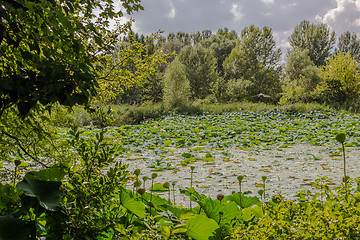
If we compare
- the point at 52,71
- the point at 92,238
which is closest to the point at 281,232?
the point at 92,238

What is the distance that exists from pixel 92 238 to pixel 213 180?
225 centimetres

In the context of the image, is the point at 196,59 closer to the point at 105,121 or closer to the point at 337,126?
the point at 337,126

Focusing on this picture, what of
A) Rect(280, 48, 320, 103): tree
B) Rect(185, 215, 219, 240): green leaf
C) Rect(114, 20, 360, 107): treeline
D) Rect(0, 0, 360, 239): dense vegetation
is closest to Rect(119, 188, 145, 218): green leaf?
Rect(0, 0, 360, 239): dense vegetation

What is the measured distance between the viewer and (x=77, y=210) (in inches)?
38.2

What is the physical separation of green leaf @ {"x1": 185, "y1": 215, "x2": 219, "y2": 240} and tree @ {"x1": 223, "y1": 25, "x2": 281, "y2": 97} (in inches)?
799

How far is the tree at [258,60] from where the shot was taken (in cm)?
2078

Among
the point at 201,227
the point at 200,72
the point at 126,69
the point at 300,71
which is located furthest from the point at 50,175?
the point at 300,71

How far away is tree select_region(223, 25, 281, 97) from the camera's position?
818 inches

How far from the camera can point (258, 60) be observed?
69.8 ft

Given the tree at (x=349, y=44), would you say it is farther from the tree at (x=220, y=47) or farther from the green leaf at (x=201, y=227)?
the green leaf at (x=201, y=227)

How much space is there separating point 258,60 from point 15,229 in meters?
22.1

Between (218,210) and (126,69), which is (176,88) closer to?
(126,69)

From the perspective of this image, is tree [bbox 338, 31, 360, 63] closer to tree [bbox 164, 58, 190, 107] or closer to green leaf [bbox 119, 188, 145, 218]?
tree [bbox 164, 58, 190, 107]

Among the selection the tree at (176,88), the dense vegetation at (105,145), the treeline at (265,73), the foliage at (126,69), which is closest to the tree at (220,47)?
the treeline at (265,73)
